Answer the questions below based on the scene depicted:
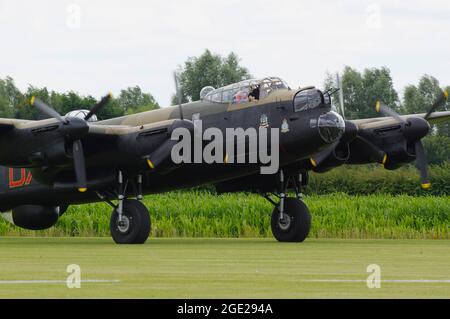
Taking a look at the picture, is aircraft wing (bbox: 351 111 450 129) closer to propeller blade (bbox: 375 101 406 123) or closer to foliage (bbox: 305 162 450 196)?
propeller blade (bbox: 375 101 406 123)

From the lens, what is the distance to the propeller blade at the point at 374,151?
34.2 m

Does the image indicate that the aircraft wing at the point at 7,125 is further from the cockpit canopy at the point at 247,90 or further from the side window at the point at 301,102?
the side window at the point at 301,102

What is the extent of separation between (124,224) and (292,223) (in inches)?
225

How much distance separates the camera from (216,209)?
43.8 m

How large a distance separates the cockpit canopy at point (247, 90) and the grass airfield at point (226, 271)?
481 cm

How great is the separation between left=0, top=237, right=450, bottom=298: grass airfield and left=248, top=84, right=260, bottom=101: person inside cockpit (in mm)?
4682

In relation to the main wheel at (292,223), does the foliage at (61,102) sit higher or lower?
higher

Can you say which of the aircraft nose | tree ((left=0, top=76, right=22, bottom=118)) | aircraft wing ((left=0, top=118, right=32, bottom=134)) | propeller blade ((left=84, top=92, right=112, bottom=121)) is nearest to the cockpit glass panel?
the aircraft nose

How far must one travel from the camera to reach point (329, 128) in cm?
3020

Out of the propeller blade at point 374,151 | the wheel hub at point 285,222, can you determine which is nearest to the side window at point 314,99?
the propeller blade at point 374,151

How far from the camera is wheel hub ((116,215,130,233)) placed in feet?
105

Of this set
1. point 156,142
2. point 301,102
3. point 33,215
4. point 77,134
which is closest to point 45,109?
point 77,134

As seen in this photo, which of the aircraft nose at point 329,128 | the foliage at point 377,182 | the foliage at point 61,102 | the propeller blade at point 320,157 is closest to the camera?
the aircraft nose at point 329,128

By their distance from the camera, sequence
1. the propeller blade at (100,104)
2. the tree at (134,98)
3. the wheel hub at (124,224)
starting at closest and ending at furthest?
the wheel hub at (124,224) < the propeller blade at (100,104) < the tree at (134,98)
